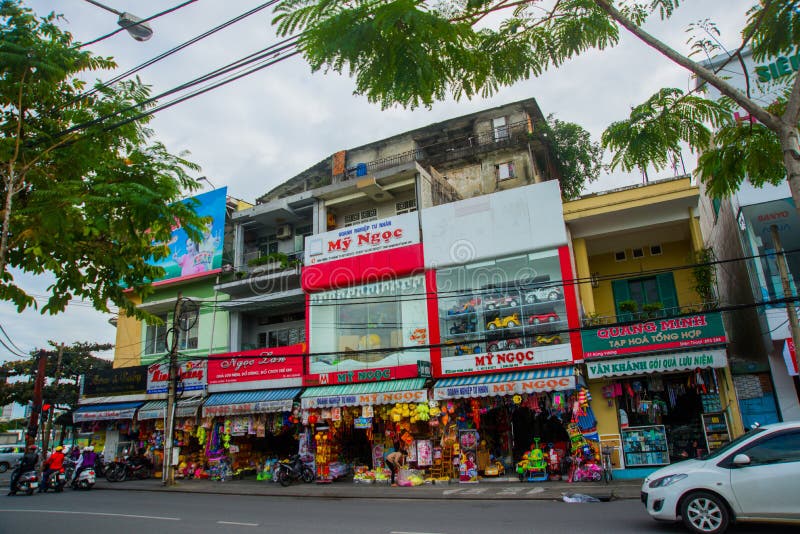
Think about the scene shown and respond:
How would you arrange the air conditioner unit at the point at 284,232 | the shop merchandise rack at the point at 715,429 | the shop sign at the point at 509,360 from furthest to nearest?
the air conditioner unit at the point at 284,232, the shop sign at the point at 509,360, the shop merchandise rack at the point at 715,429

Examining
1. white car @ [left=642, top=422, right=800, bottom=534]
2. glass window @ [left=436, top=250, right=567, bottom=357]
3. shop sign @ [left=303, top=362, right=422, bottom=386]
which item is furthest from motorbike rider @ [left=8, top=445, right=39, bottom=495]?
white car @ [left=642, top=422, right=800, bottom=534]

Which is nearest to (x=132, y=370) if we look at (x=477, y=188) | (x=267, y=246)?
(x=267, y=246)

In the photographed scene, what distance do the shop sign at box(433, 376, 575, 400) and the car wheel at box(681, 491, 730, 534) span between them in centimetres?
759

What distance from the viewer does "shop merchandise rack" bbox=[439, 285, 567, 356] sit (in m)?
17.0

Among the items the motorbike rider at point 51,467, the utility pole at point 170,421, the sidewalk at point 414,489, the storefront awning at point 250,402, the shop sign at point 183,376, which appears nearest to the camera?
the sidewalk at point 414,489

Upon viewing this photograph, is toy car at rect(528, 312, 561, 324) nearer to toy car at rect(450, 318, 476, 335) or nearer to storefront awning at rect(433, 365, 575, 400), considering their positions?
storefront awning at rect(433, 365, 575, 400)

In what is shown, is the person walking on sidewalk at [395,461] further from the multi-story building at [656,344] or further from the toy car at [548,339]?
the multi-story building at [656,344]

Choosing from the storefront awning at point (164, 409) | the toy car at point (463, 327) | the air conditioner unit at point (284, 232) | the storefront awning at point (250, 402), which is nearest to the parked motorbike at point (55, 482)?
the storefront awning at point (164, 409)

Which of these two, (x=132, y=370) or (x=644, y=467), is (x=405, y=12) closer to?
(x=644, y=467)

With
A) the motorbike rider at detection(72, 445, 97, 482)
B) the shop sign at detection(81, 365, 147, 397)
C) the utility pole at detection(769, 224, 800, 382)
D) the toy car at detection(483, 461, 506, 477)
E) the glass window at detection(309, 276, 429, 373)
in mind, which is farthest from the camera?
the shop sign at detection(81, 365, 147, 397)

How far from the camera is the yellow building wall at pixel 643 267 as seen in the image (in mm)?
18594

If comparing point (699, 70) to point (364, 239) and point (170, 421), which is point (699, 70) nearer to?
point (364, 239)

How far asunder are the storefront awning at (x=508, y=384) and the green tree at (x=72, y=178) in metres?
10.1

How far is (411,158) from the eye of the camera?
2742cm
